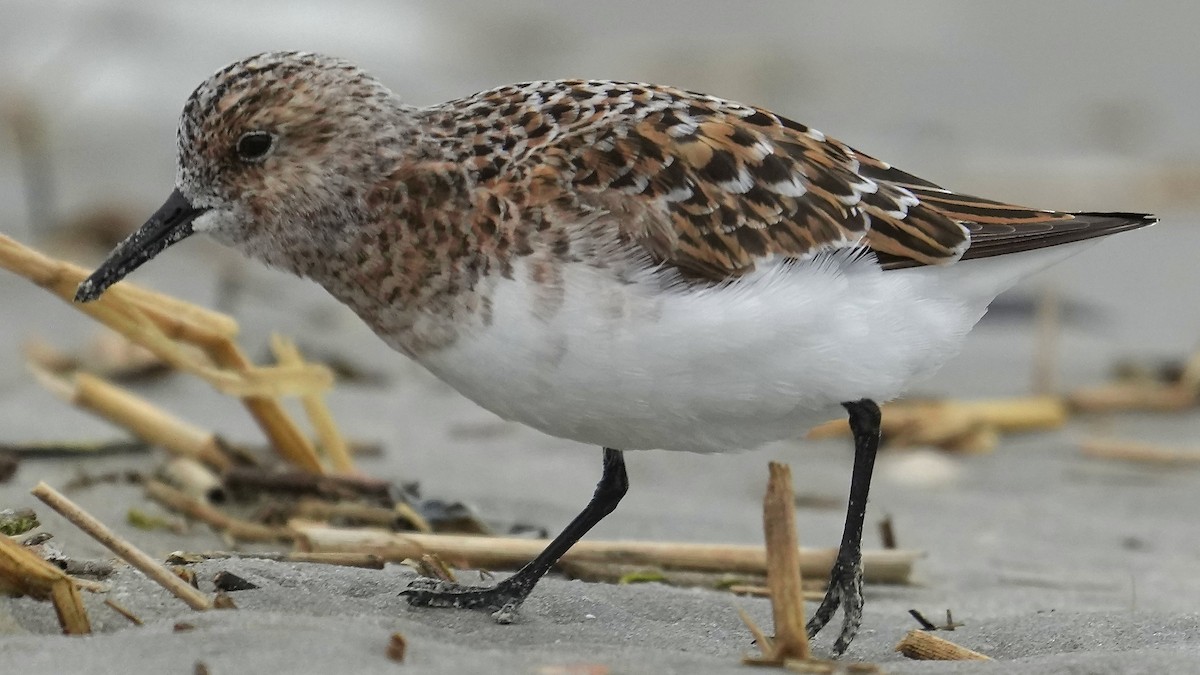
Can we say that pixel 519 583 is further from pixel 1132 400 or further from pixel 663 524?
pixel 1132 400

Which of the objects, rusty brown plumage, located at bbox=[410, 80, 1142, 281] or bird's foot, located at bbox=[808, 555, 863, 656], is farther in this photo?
bird's foot, located at bbox=[808, 555, 863, 656]

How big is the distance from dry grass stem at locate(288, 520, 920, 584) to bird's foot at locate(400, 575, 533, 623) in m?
0.47

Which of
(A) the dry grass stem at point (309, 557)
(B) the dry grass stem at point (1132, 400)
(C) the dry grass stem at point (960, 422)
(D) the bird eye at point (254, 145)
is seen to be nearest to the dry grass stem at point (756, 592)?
(A) the dry grass stem at point (309, 557)

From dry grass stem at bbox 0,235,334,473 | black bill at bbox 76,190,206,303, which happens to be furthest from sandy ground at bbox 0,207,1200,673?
black bill at bbox 76,190,206,303

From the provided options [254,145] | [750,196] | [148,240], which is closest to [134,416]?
[148,240]

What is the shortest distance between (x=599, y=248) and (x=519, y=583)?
2.48 feet

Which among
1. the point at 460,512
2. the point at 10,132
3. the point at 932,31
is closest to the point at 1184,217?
the point at 932,31

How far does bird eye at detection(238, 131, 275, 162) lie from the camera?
3.25 meters

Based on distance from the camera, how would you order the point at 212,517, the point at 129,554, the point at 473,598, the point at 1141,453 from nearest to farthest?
the point at 129,554 → the point at 473,598 → the point at 212,517 → the point at 1141,453

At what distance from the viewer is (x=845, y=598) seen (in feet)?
10.8

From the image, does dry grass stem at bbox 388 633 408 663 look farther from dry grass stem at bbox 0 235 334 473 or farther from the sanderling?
dry grass stem at bbox 0 235 334 473

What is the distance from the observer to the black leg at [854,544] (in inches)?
129

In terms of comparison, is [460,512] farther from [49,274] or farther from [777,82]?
[777,82]

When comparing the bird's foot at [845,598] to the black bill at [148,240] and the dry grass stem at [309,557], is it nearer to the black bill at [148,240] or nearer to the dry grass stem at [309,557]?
the dry grass stem at [309,557]
